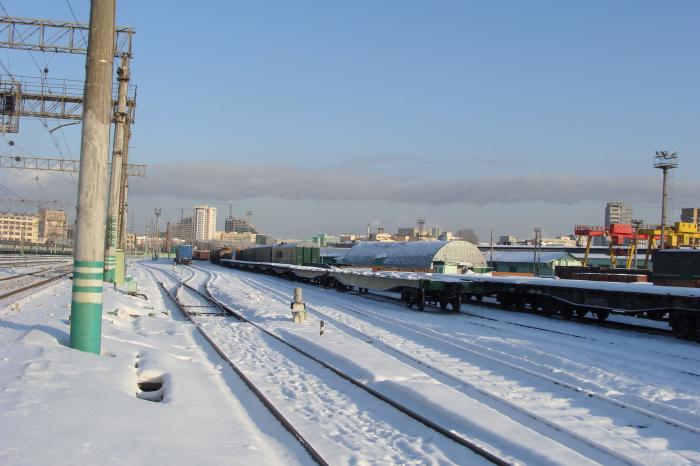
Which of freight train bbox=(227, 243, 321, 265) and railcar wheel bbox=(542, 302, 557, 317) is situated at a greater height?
freight train bbox=(227, 243, 321, 265)

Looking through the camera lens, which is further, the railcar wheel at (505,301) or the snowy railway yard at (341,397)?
the railcar wheel at (505,301)

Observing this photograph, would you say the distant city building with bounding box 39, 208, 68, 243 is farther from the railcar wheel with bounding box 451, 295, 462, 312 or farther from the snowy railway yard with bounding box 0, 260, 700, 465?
the snowy railway yard with bounding box 0, 260, 700, 465

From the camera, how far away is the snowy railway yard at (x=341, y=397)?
20.7ft

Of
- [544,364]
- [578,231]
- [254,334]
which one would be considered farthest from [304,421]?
[578,231]

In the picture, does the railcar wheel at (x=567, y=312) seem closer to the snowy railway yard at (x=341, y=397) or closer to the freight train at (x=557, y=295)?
the freight train at (x=557, y=295)

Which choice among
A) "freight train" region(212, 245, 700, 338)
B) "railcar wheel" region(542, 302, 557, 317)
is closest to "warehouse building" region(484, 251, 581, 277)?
"freight train" region(212, 245, 700, 338)

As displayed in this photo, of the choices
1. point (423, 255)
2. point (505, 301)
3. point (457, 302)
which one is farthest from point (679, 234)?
point (457, 302)

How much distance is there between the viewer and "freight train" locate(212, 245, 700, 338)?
17.1 m

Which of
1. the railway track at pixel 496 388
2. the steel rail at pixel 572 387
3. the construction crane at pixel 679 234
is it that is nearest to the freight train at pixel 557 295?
the railway track at pixel 496 388

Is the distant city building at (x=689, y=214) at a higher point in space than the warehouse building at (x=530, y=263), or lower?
higher

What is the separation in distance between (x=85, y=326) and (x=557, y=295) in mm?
16302

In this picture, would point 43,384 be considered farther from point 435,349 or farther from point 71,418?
point 435,349

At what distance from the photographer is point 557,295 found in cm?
2184

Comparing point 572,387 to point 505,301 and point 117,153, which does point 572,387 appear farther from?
point 117,153
